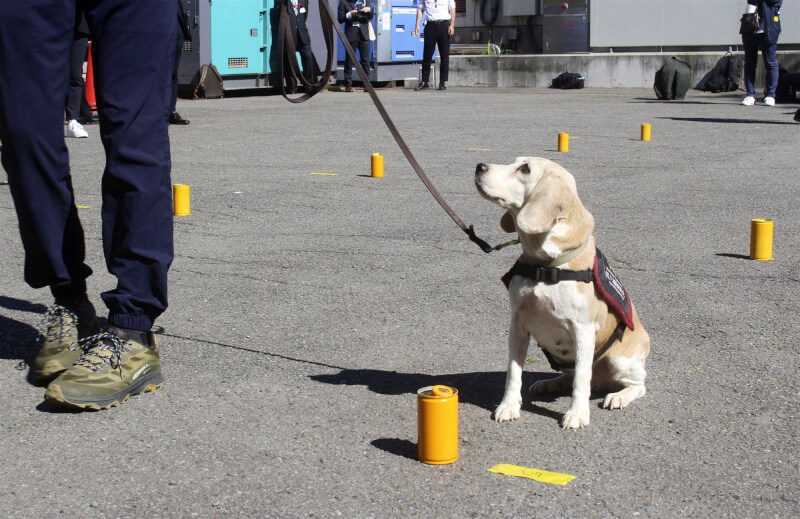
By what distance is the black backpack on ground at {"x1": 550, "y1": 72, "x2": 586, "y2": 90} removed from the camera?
21.6 meters

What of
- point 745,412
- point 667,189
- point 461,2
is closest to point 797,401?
point 745,412

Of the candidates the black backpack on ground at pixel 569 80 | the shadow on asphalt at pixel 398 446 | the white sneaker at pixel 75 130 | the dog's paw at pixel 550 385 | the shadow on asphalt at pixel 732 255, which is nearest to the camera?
the shadow on asphalt at pixel 398 446

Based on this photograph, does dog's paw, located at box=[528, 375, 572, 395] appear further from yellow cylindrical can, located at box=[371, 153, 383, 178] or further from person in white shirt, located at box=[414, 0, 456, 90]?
person in white shirt, located at box=[414, 0, 456, 90]

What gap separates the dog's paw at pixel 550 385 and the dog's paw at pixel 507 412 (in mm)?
322

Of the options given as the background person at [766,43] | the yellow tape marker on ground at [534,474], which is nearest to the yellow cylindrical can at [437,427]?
the yellow tape marker on ground at [534,474]

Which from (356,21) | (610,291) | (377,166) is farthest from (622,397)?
(356,21)


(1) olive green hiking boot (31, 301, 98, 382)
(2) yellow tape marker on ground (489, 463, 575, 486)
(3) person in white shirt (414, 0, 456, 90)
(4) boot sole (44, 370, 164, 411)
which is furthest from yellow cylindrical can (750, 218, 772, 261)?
(3) person in white shirt (414, 0, 456, 90)

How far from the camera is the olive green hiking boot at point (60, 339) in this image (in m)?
3.66

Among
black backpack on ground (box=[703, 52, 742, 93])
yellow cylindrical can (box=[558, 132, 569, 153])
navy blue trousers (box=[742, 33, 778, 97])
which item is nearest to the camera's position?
yellow cylindrical can (box=[558, 132, 569, 153])

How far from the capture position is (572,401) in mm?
3393

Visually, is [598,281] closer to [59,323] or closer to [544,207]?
[544,207]

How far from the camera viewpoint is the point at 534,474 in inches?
116

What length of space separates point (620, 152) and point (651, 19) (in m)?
11.9

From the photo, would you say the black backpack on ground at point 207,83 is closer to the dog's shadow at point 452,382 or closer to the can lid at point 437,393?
the dog's shadow at point 452,382
